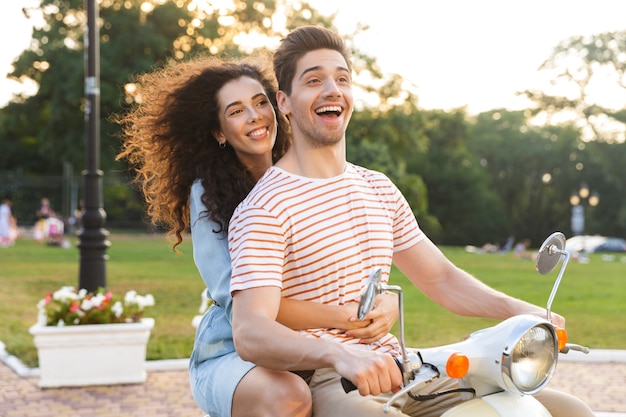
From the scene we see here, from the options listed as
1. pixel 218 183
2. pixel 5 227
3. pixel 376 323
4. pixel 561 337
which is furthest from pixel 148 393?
pixel 5 227

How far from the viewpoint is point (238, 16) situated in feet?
100

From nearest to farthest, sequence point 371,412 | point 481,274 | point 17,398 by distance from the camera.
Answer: point 371,412 → point 17,398 → point 481,274

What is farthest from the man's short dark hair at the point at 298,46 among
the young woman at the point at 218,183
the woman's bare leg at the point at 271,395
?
the woman's bare leg at the point at 271,395

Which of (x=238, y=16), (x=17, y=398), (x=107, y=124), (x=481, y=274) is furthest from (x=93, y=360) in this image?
(x=107, y=124)

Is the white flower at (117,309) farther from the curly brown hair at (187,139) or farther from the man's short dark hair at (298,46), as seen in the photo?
the man's short dark hair at (298,46)

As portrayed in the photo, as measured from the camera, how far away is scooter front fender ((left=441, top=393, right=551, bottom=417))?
2074 mm

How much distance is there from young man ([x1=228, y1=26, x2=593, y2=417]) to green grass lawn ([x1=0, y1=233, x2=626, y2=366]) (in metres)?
5.31

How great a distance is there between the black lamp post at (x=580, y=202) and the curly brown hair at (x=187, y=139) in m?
44.5

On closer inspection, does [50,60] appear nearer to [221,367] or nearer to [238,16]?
[238,16]

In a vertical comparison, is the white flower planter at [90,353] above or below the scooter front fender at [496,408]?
below

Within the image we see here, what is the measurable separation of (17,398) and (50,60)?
97.6ft

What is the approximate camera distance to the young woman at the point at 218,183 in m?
2.39

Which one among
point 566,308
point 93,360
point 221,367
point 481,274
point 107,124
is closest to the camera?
point 221,367

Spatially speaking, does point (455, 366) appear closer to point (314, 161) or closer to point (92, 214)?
point (314, 161)
